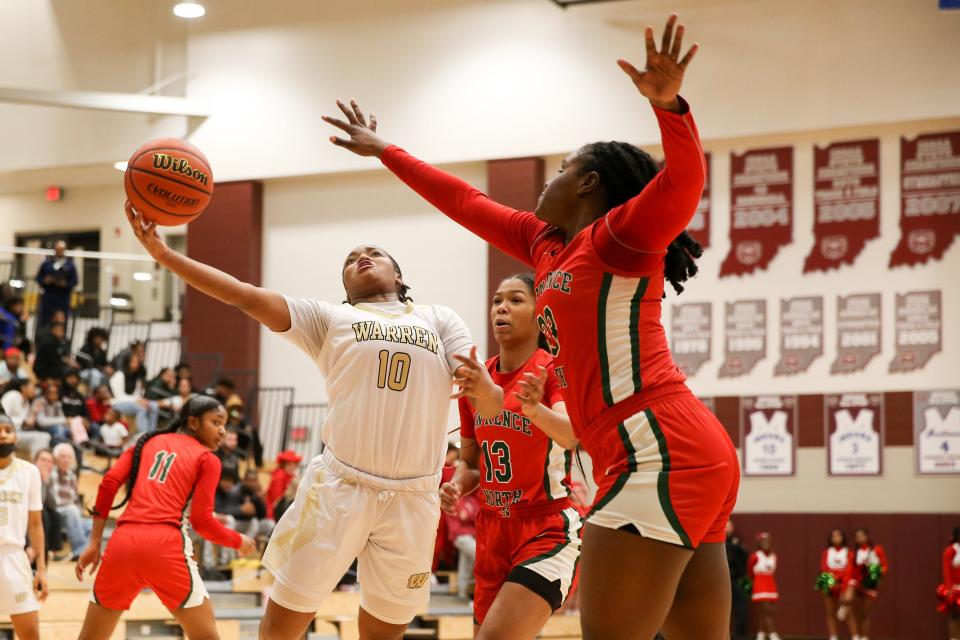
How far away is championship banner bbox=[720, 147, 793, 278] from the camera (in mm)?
17781

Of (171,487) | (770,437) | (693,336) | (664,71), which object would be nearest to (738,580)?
(770,437)

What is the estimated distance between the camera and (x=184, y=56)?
70.9ft

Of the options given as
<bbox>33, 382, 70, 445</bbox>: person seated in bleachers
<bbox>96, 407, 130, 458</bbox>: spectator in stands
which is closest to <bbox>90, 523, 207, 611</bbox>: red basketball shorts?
<bbox>33, 382, 70, 445</bbox>: person seated in bleachers

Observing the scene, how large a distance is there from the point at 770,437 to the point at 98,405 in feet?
31.0

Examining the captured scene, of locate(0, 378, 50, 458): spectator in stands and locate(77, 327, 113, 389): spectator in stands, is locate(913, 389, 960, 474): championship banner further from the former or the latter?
locate(77, 327, 113, 389): spectator in stands

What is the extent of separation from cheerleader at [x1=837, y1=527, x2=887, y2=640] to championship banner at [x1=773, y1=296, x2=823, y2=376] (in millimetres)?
2545

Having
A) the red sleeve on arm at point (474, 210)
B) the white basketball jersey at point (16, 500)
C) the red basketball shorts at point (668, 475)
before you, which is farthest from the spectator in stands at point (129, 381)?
the red basketball shorts at point (668, 475)

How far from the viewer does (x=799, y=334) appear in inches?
687

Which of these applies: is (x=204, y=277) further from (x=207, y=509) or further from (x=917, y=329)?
(x=917, y=329)

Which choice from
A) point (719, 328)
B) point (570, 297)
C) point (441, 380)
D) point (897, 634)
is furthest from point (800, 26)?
point (570, 297)

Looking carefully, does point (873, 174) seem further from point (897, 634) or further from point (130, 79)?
point (130, 79)

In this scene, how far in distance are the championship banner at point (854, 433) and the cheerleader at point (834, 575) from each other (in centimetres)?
107

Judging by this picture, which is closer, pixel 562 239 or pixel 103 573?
pixel 562 239

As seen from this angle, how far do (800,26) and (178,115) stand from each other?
10.6 m
